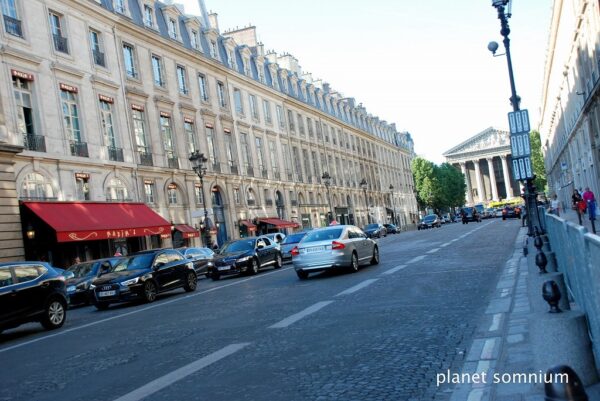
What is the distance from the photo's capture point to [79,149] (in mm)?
28328

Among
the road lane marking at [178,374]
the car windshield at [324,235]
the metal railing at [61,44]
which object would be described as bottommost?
the road lane marking at [178,374]

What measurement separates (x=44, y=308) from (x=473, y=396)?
10.9 meters

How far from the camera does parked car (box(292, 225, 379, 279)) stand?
56.9 feet

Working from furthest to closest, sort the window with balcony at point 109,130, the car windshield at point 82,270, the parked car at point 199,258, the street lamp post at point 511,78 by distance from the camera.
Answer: the window with balcony at point 109,130, the parked car at point 199,258, the car windshield at point 82,270, the street lamp post at point 511,78

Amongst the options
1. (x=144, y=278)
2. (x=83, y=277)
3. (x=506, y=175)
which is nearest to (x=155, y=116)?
(x=83, y=277)

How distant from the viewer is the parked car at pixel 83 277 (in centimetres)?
2031

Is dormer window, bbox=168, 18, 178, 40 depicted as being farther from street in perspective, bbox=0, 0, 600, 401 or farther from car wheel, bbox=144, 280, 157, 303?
car wheel, bbox=144, 280, 157, 303

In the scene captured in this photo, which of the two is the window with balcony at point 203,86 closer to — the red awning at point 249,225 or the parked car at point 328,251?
the red awning at point 249,225

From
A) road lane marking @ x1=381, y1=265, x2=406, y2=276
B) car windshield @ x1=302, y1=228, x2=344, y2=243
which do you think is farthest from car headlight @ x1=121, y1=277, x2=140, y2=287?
road lane marking @ x1=381, y1=265, x2=406, y2=276

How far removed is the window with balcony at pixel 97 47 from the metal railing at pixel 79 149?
188 inches

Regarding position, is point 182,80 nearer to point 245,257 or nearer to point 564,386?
point 245,257

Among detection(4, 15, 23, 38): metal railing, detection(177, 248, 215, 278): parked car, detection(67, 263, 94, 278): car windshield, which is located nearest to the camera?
detection(67, 263, 94, 278): car windshield

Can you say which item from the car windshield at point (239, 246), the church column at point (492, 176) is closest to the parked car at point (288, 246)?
the car windshield at point (239, 246)

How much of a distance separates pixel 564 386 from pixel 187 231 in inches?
1303
